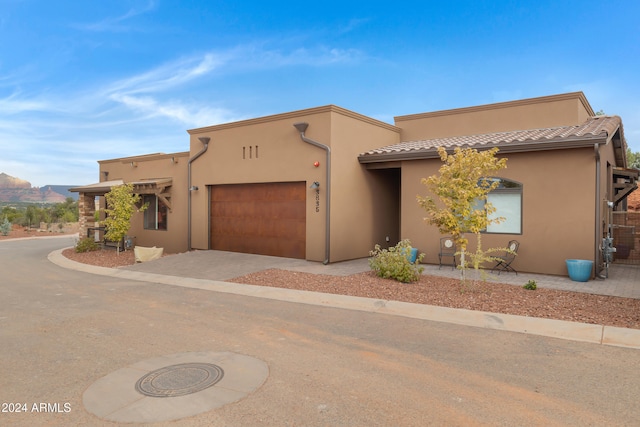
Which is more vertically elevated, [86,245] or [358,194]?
[358,194]

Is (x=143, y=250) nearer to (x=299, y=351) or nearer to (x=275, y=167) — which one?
(x=275, y=167)

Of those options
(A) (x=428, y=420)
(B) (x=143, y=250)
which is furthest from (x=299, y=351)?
(B) (x=143, y=250)

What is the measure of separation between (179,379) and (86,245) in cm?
1673

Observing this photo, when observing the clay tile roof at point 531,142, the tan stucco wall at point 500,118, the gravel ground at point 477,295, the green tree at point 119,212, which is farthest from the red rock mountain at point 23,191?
the gravel ground at point 477,295

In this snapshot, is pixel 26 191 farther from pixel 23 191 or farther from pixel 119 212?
pixel 119 212

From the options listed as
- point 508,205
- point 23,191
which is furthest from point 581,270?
point 23,191

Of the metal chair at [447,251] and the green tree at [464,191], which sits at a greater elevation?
the green tree at [464,191]

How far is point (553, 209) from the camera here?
35.1 ft

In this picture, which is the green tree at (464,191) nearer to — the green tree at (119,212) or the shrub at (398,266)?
the shrub at (398,266)

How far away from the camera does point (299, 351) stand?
518cm

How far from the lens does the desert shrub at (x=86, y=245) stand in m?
18.0

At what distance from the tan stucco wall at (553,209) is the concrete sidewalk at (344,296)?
66cm

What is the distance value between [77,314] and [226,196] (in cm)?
907

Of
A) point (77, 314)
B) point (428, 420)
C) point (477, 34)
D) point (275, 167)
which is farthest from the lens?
point (477, 34)
